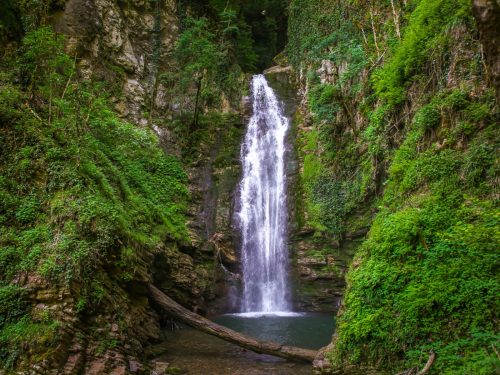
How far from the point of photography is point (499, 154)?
6203mm

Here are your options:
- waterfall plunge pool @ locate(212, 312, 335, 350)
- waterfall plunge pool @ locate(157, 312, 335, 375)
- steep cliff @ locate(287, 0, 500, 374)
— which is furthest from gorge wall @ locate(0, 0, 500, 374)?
waterfall plunge pool @ locate(212, 312, 335, 350)

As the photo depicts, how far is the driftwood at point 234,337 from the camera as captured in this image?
745cm

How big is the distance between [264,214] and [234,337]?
793 centimetres

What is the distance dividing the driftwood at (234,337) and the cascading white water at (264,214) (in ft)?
17.3

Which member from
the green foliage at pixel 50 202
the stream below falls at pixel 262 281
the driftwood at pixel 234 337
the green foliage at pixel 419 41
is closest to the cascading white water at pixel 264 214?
the stream below falls at pixel 262 281

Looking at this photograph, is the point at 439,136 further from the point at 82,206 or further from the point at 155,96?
the point at 155,96

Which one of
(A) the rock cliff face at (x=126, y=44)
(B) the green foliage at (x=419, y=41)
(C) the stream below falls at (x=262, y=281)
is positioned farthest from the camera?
(A) the rock cliff face at (x=126, y=44)

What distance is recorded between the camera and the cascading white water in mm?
14008

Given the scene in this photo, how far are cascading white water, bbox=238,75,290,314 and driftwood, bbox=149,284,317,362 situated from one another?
5.27 m

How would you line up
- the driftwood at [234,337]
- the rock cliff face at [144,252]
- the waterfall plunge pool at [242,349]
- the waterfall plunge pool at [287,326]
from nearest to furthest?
the rock cliff face at [144,252] < the waterfall plunge pool at [242,349] < the driftwood at [234,337] < the waterfall plunge pool at [287,326]

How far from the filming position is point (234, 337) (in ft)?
26.2

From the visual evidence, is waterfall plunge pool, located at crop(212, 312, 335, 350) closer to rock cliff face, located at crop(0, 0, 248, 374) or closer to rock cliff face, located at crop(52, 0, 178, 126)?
rock cliff face, located at crop(0, 0, 248, 374)

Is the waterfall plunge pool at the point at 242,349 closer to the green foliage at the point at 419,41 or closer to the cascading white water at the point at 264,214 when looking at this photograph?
the cascading white water at the point at 264,214

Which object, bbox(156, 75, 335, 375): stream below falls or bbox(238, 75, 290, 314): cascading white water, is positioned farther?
bbox(238, 75, 290, 314): cascading white water
